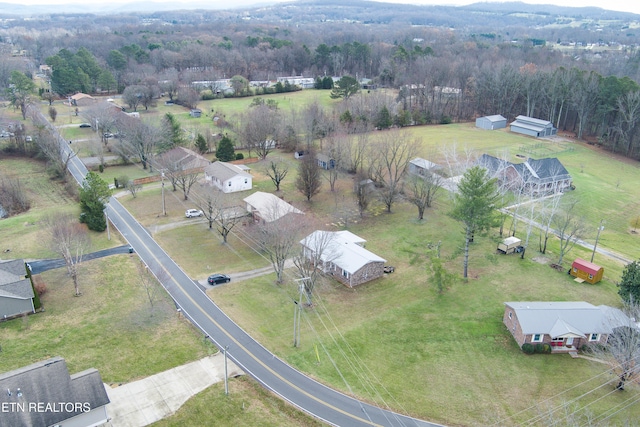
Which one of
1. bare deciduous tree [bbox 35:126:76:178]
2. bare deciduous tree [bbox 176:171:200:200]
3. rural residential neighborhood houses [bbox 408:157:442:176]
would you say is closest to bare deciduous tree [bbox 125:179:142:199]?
bare deciduous tree [bbox 176:171:200:200]

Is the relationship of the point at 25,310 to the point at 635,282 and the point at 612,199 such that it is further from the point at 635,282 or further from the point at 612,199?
the point at 612,199

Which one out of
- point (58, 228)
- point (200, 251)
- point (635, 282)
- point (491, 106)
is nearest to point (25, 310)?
point (58, 228)

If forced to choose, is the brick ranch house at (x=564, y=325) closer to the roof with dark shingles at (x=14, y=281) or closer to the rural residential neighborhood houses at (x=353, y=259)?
the rural residential neighborhood houses at (x=353, y=259)

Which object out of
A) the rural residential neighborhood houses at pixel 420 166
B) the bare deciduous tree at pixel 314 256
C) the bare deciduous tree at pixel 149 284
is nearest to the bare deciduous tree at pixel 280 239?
the bare deciduous tree at pixel 314 256

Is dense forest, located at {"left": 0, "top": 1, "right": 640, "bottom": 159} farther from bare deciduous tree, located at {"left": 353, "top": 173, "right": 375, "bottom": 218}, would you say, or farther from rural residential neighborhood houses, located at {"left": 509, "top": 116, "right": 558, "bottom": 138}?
bare deciduous tree, located at {"left": 353, "top": 173, "right": 375, "bottom": 218}

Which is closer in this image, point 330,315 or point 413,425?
point 413,425
